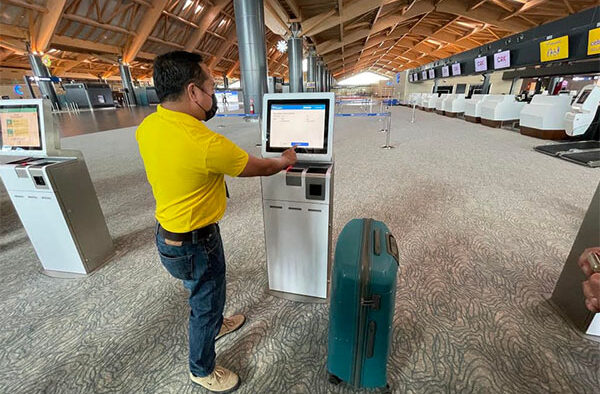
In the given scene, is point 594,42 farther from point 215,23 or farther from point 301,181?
point 215,23

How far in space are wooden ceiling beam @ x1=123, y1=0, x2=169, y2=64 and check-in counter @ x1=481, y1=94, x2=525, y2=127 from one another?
18.1 meters

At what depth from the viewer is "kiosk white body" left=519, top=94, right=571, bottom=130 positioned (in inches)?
239

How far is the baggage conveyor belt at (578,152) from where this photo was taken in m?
4.30

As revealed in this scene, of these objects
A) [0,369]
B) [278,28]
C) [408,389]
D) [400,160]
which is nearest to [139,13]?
[278,28]

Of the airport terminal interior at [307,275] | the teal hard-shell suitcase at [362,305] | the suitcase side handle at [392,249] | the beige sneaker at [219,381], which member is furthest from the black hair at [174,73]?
the beige sneaker at [219,381]

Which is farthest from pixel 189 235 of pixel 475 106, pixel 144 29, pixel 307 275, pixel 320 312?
pixel 144 29

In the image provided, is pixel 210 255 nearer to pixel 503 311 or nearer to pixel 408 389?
pixel 408 389

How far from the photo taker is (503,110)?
8.16m

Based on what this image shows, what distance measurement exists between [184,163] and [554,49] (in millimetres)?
10338

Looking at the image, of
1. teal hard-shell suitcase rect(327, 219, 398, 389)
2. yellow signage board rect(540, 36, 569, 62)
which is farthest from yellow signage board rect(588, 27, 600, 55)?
teal hard-shell suitcase rect(327, 219, 398, 389)

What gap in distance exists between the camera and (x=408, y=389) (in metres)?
1.21

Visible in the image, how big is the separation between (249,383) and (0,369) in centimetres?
130

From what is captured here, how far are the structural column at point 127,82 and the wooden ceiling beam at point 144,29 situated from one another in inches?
16.2

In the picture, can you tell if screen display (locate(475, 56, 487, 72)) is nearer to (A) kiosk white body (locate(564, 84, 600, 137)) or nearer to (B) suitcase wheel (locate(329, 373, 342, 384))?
(A) kiosk white body (locate(564, 84, 600, 137))
